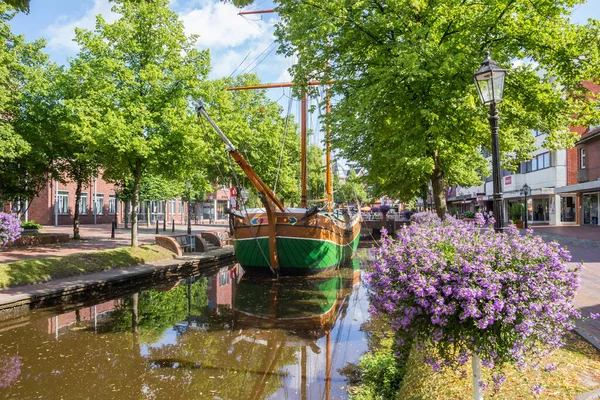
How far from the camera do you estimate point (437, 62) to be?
9.56 meters

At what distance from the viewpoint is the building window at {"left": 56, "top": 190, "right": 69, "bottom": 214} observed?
37.7 m

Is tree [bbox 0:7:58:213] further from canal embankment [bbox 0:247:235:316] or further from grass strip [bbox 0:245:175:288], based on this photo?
canal embankment [bbox 0:247:235:316]

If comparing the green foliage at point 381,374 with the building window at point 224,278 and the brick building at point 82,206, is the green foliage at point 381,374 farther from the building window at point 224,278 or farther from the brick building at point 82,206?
the brick building at point 82,206

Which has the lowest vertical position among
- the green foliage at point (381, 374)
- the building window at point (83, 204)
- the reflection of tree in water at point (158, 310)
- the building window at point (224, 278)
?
the building window at point (224, 278)

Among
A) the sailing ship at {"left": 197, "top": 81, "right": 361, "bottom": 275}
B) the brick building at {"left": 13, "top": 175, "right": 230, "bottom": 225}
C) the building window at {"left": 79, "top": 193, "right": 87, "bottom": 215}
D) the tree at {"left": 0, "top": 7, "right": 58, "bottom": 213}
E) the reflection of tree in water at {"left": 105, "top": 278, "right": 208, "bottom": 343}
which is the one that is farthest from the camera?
the building window at {"left": 79, "top": 193, "right": 87, "bottom": 215}

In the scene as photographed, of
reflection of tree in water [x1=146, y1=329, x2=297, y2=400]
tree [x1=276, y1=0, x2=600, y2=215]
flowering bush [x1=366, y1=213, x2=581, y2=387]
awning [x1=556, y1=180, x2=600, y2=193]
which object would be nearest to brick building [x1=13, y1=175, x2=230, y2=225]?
tree [x1=276, y1=0, x2=600, y2=215]

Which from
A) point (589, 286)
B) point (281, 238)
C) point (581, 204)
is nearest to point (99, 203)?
point (281, 238)

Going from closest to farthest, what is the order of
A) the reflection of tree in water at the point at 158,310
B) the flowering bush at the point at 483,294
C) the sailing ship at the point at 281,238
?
the flowering bush at the point at 483,294 → the reflection of tree in water at the point at 158,310 → the sailing ship at the point at 281,238

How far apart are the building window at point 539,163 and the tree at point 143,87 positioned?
31.4 metres

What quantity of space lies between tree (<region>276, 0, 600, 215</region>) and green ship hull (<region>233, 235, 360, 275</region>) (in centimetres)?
520

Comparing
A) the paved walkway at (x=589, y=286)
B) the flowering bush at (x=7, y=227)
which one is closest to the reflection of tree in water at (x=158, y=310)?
the flowering bush at (x=7, y=227)

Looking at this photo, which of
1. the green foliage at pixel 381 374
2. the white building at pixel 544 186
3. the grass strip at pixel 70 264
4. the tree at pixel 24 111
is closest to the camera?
the green foliage at pixel 381 374

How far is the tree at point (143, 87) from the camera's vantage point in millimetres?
15555

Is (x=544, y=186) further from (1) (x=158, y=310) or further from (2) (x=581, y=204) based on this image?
(1) (x=158, y=310)
